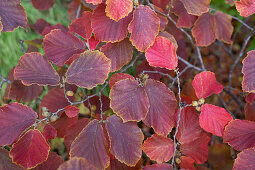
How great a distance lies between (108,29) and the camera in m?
0.63

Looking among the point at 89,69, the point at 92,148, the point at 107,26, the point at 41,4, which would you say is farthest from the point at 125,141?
the point at 41,4

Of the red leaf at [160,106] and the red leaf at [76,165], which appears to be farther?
the red leaf at [160,106]

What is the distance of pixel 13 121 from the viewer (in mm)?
579

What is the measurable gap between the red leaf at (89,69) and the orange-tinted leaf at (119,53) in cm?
7

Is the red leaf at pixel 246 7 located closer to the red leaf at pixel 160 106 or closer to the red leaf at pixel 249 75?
the red leaf at pixel 249 75

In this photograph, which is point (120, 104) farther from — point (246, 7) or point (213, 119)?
point (246, 7)

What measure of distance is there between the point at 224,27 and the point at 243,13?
176mm

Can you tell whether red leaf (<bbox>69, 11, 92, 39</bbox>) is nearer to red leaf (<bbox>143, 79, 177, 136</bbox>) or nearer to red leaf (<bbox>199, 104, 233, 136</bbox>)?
red leaf (<bbox>143, 79, 177, 136</bbox>)

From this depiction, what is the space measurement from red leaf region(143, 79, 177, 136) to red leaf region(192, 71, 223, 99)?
3.5 inches

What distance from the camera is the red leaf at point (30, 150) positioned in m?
0.58

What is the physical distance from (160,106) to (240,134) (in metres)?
0.23

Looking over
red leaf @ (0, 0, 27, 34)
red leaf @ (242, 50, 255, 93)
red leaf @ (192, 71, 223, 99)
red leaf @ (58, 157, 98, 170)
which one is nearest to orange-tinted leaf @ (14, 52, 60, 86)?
red leaf @ (0, 0, 27, 34)

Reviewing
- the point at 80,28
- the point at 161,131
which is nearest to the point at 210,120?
the point at 161,131

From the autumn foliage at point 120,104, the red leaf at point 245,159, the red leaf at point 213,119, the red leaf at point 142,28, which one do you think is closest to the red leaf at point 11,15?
the autumn foliage at point 120,104
